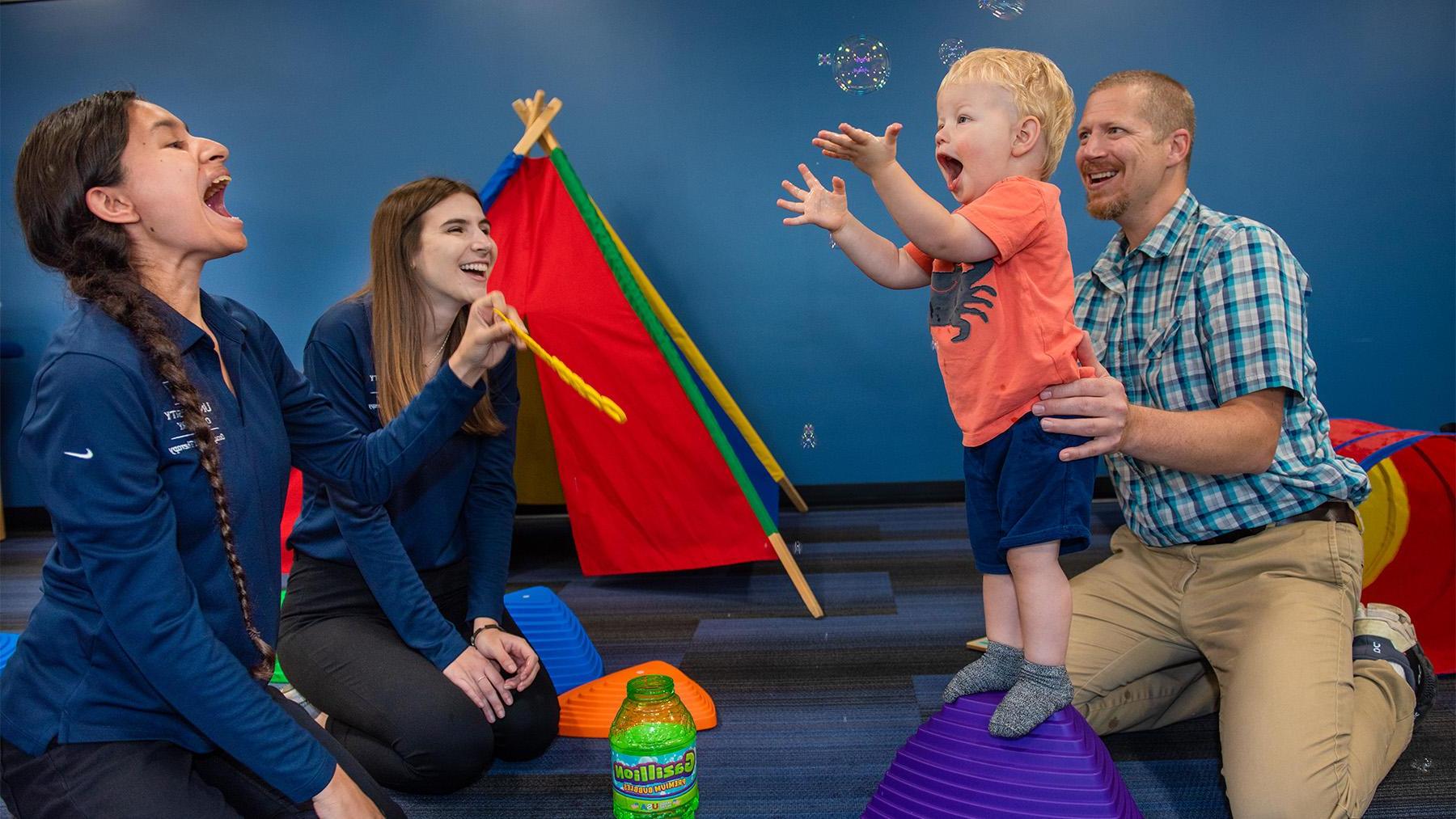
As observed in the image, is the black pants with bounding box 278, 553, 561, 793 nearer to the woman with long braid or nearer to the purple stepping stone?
the woman with long braid

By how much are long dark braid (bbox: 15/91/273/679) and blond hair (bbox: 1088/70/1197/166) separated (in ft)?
5.27

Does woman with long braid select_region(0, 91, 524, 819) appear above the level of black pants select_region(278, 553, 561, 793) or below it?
above

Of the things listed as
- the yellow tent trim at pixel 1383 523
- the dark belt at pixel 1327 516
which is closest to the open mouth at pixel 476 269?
the dark belt at pixel 1327 516

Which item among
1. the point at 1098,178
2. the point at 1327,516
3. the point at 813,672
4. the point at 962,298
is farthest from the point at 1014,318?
→ the point at 813,672

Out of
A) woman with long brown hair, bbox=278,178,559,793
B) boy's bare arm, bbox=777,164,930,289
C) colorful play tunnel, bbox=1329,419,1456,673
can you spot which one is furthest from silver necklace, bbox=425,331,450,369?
colorful play tunnel, bbox=1329,419,1456,673

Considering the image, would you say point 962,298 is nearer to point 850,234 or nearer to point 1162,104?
point 850,234

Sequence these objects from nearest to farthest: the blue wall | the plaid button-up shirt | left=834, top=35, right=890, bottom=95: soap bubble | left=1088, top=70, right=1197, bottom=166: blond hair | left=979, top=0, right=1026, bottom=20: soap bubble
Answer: the plaid button-up shirt → left=1088, top=70, right=1197, bottom=166: blond hair → left=979, top=0, right=1026, bottom=20: soap bubble → left=834, top=35, right=890, bottom=95: soap bubble → the blue wall

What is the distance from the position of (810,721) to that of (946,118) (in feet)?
3.99

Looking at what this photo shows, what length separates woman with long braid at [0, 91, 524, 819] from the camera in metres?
1.05

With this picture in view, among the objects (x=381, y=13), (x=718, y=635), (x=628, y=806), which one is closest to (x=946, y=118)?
(x=628, y=806)

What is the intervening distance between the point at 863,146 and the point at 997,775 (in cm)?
88

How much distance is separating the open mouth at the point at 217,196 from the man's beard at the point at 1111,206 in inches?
57.7

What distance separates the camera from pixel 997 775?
53.4 inches

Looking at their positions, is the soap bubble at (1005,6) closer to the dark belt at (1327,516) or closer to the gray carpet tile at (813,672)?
the dark belt at (1327,516)
